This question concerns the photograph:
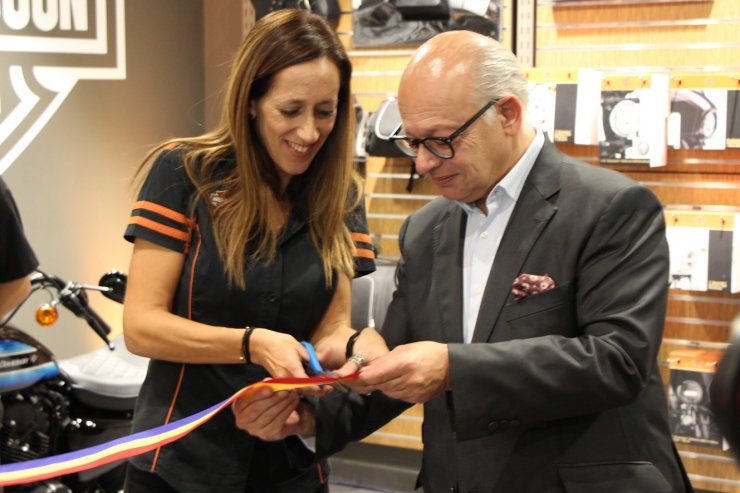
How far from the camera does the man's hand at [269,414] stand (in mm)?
1705

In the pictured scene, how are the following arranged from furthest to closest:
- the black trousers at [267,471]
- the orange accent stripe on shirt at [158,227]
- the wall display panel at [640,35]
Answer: the wall display panel at [640,35], the black trousers at [267,471], the orange accent stripe on shirt at [158,227]

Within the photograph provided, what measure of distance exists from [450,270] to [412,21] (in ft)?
8.66

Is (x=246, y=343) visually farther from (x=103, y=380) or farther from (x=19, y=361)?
(x=103, y=380)

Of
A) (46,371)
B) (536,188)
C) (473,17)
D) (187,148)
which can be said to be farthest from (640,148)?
(46,371)

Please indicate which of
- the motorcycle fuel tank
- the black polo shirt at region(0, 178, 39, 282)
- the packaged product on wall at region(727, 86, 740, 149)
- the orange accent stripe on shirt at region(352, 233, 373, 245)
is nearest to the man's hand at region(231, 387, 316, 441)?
the orange accent stripe on shirt at region(352, 233, 373, 245)

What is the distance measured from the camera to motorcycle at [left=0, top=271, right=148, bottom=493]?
2.98 m

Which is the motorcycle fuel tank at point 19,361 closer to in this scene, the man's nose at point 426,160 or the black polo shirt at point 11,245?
the black polo shirt at point 11,245

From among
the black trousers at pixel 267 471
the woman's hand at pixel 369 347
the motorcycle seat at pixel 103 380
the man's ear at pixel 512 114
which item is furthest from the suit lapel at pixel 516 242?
the motorcycle seat at pixel 103 380

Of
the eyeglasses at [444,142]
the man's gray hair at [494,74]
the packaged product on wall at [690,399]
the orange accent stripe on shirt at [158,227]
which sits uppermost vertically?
the man's gray hair at [494,74]

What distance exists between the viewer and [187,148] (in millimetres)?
1916

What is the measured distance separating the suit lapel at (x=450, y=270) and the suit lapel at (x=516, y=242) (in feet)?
0.22

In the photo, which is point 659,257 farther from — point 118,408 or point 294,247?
point 118,408

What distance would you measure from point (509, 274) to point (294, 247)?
0.59 meters

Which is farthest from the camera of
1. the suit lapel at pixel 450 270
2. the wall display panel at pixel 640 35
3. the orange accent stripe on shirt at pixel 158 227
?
the wall display panel at pixel 640 35
